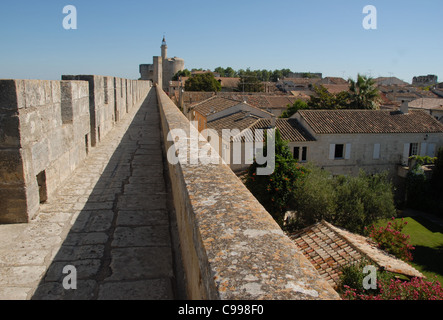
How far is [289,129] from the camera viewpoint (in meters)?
25.9

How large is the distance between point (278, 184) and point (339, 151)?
961cm

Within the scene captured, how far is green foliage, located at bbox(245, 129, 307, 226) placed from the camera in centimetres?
1839

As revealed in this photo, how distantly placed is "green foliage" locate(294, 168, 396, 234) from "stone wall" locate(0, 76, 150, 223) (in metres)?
14.3

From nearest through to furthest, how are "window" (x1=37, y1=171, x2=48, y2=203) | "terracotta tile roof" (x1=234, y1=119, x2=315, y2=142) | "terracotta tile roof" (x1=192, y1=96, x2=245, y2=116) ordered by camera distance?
1. "window" (x1=37, y1=171, x2=48, y2=203)
2. "terracotta tile roof" (x1=234, y1=119, x2=315, y2=142)
3. "terracotta tile roof" (x1=192, y1=96, x2=245, y2=116)

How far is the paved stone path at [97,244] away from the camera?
241cm

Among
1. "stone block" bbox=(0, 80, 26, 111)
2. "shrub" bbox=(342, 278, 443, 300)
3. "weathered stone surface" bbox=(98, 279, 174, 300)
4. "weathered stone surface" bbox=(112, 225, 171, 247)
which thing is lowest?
"shrub" bbox=(342, 278, 443, 300)

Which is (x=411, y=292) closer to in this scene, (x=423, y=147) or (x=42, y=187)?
(x=42, y=187)

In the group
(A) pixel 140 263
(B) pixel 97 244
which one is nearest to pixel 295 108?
(B) pixel 97 244

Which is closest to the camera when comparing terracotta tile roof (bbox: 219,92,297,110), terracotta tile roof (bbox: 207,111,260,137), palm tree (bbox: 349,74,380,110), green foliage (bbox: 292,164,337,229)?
green foliage (bbox: 292,164,337,229)

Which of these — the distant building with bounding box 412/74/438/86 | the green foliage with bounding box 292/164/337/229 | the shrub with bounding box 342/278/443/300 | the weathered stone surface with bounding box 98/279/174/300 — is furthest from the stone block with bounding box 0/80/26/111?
the distant building with bounding box 412/74/438/86

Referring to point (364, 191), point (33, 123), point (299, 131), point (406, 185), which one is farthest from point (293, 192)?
point (33, 123)

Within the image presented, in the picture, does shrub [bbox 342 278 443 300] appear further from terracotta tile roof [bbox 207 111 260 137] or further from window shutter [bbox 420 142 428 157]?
window shutter [bbox 420 142 428 157]

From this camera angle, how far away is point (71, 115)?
5.09 m
